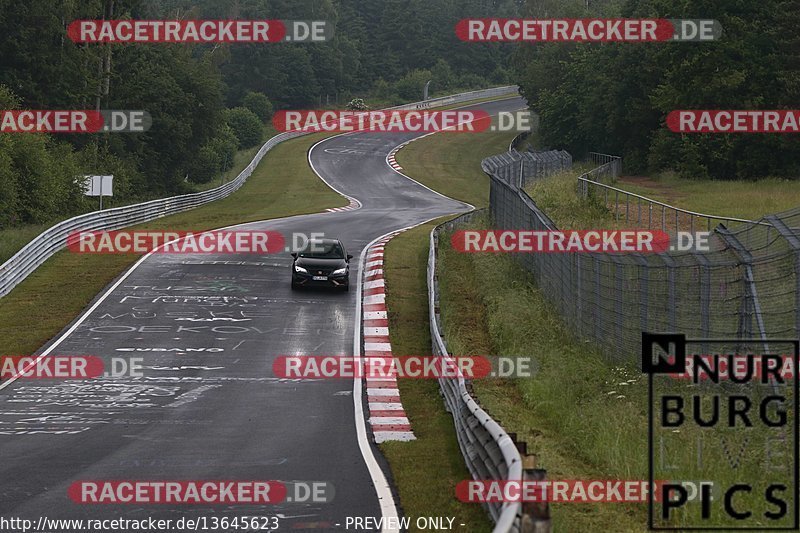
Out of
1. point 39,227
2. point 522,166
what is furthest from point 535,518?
point 39,227

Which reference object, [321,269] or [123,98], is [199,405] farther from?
[123,98]

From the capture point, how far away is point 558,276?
74.6ft

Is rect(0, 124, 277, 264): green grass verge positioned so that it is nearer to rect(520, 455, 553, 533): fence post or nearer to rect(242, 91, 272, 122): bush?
rect(242, 91, 272, 122): bush

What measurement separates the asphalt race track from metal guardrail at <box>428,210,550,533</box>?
1083 millimetres

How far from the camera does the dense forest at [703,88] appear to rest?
5709cm

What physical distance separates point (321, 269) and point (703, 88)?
34716 millimetres

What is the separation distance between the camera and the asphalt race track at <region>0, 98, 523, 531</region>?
11594mm

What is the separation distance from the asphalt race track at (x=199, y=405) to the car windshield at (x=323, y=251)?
121 centimetres

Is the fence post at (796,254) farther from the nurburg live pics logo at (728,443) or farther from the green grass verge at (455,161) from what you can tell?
the green grass verge at (455,161)

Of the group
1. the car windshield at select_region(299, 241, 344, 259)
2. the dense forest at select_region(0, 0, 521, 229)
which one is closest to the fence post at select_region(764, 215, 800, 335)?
the car windshield at select_region(299, 241, 344, 259)

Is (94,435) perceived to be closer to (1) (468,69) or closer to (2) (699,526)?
(2) (699,526)

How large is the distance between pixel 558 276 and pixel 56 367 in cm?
1050

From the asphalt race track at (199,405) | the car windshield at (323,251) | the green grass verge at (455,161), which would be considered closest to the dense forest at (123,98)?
the green grass verge at (455,161)

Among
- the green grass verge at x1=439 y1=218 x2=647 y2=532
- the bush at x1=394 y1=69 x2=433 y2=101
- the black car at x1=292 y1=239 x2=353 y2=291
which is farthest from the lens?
the bush at x1=394 y1=69 x2=433 y2=101
